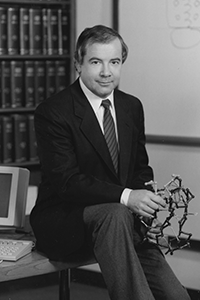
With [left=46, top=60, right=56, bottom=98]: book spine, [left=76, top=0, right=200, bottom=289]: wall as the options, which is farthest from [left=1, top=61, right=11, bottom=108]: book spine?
[left=76, top=0, right=200, bottom=289]: wall

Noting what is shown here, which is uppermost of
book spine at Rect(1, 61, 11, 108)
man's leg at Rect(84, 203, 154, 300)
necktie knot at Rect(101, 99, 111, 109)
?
necktie knot at Rect(101, 99, 111, 109)

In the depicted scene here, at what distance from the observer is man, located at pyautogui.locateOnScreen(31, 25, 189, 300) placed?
2.21 metres

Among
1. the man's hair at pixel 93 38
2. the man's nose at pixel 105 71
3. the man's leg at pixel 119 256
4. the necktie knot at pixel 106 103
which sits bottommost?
the man's leg at pixel 119 256

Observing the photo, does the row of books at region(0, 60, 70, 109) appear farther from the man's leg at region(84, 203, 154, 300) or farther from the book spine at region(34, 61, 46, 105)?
the man's leg at region(84, 203, 154, 300)

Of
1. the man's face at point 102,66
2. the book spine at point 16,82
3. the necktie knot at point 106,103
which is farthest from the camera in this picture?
the book spine at point 16,82

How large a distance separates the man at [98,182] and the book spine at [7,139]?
1.47 meters

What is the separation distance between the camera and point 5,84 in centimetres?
401

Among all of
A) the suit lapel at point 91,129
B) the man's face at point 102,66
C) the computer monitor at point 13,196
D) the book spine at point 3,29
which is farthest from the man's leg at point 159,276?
the book spine at point 3,29

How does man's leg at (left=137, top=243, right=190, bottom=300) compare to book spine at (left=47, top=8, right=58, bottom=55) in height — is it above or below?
below

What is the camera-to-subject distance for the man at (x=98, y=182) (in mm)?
2207

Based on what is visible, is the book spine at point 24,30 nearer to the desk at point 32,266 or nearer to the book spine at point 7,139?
the book spine at point 7,139

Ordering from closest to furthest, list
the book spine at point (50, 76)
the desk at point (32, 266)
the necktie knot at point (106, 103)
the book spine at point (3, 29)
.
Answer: the desk at point (32, 266), the necktie knot at point (106, 103), the book spine at point (3, 29), the book spine at point (50, 76)

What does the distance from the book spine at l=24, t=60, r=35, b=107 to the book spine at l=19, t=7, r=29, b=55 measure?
0.09 metres

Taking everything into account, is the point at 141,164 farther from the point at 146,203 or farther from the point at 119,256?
the point at 119,256
